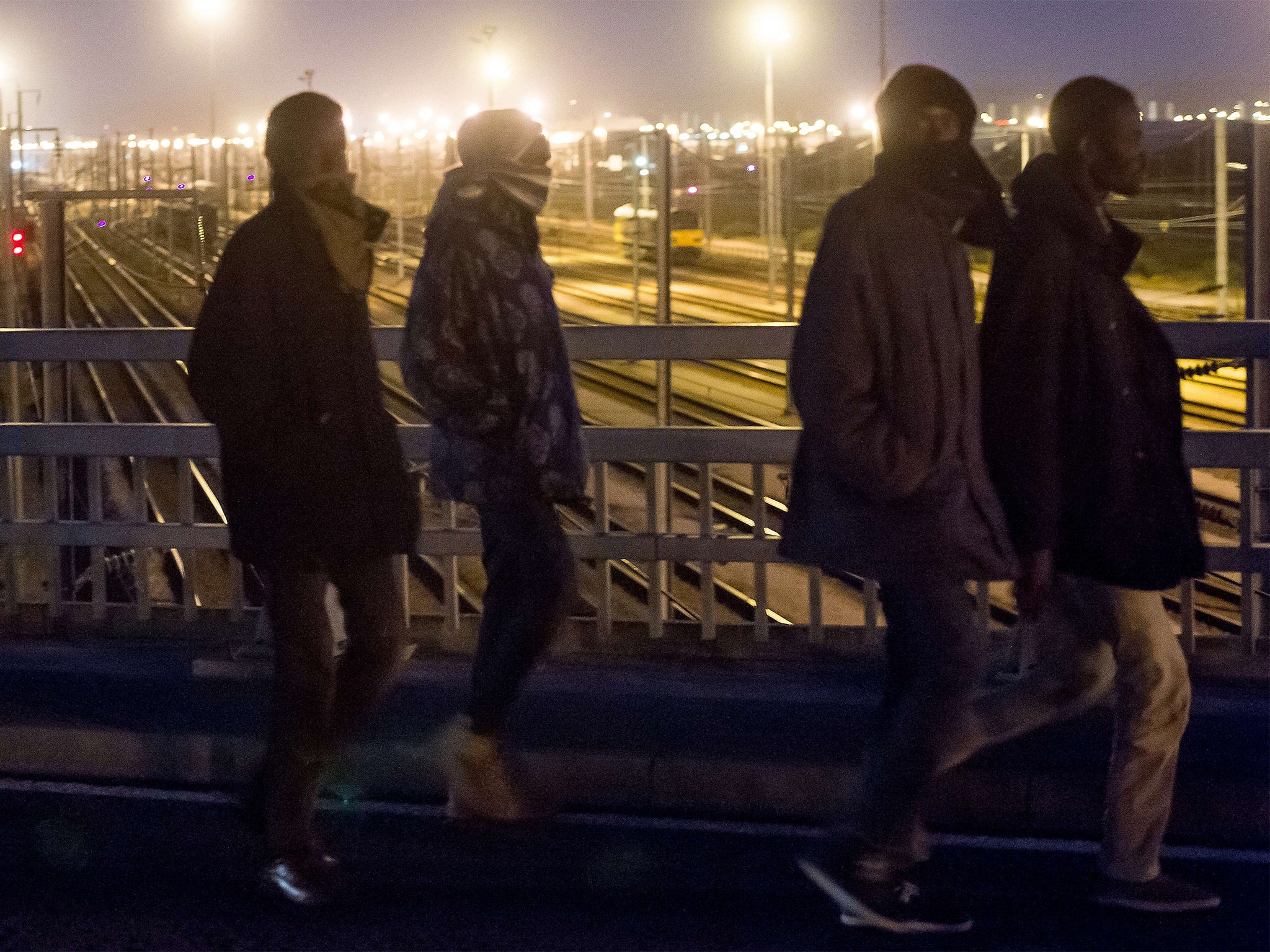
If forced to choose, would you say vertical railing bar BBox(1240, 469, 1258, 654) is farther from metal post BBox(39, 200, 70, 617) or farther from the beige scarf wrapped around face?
metal post BBox(39, 200, 70, 617)

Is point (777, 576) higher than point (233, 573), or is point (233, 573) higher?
point (233, 573)

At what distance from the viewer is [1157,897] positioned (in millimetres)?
3695

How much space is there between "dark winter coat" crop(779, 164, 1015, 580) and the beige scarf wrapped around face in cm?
107

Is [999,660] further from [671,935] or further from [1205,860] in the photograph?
[671,935]

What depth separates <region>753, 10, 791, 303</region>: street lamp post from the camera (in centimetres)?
1941

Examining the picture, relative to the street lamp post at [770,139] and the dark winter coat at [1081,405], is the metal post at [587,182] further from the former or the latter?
the dark winter coat at [1081,405]

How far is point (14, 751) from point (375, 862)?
158 centimetres

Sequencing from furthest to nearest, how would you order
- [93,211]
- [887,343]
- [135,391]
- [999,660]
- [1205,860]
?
[93,211], [135,391], [999,660], [1205,860], [887,343]

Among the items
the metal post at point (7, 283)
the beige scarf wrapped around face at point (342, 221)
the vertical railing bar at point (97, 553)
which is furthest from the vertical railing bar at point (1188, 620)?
the metal post at point (7, 283)

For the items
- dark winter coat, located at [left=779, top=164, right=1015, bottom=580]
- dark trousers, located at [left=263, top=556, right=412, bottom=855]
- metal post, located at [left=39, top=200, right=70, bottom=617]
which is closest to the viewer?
dark winter coat, located at [left=779, top=164, right=1015, bottom=580]

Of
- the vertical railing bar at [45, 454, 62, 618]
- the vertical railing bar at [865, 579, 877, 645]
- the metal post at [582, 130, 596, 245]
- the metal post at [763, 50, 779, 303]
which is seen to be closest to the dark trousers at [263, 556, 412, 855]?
the vertical railing bar at [865, 579, 877, 645]

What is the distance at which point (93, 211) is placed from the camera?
60.8 m

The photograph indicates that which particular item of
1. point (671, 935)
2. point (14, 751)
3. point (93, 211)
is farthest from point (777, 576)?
point (93, 211)

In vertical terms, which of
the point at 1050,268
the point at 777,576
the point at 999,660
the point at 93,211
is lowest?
the point at 777,576
